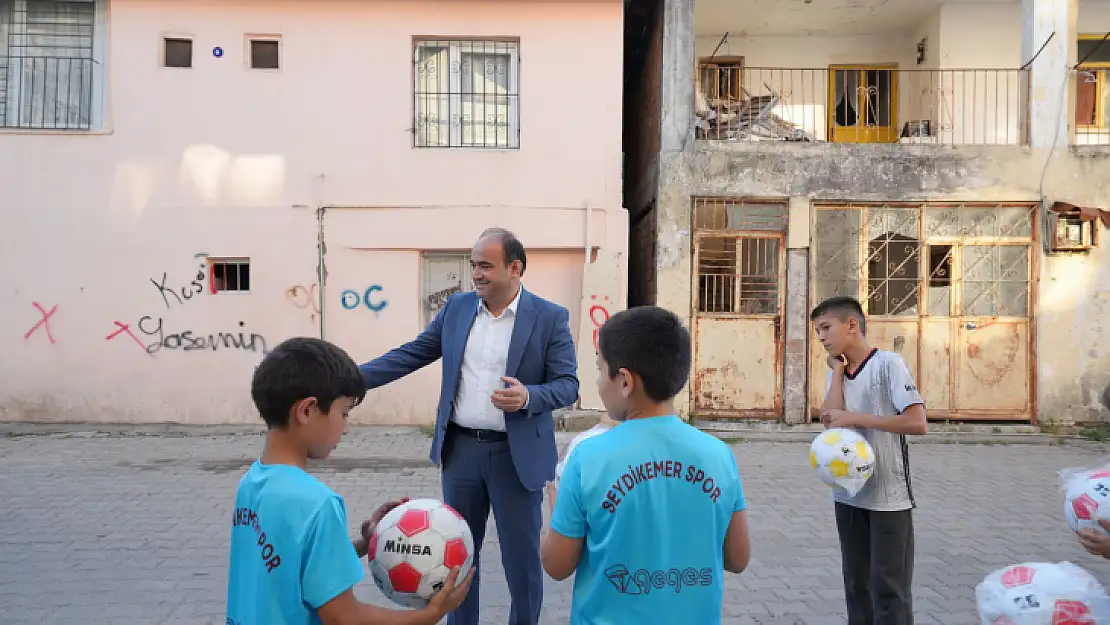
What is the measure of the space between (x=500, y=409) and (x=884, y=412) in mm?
1701

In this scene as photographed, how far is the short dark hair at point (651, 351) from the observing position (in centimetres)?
200

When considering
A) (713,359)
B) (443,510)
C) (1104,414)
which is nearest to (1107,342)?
(1104,414)

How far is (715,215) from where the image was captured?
1095 cm

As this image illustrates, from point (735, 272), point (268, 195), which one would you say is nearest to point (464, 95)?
point (268, 195)

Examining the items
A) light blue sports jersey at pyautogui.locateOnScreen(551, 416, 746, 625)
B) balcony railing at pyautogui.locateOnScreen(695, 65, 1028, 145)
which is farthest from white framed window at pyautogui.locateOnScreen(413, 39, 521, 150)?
light blue sports jersey at pyautogui.locateOnScreen(551, 416, 746, 625)

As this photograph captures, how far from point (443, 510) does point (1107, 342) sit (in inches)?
473

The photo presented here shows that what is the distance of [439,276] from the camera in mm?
10977

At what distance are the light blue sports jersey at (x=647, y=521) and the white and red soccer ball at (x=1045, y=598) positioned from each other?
0.76 m

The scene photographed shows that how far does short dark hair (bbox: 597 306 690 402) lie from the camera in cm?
200

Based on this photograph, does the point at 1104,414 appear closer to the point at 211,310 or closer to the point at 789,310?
the point at 789,310

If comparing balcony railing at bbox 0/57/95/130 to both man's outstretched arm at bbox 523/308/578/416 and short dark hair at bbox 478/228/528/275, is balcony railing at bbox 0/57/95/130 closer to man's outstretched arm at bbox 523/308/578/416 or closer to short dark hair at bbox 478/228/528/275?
short dark hair at bbox 478/228/528/275

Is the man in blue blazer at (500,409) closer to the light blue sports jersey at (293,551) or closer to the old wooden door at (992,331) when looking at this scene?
the light blue sports jersey at (293,551)

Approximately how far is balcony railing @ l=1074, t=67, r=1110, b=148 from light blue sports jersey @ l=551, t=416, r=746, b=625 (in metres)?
13.4

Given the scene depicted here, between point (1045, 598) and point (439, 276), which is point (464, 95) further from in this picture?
point (1045, 598)
